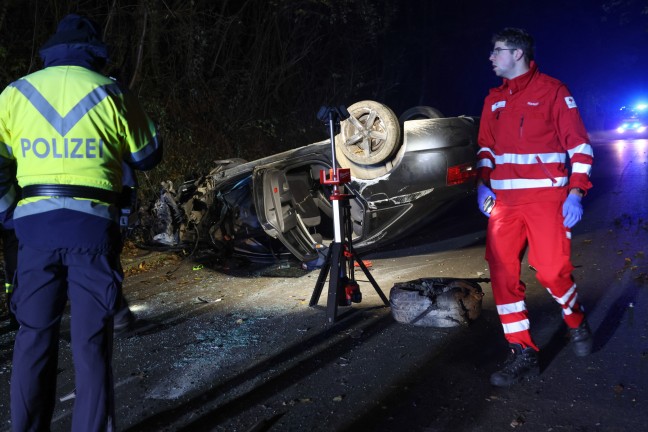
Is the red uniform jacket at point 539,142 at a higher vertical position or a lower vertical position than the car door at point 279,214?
higher

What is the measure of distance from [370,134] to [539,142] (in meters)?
2.44

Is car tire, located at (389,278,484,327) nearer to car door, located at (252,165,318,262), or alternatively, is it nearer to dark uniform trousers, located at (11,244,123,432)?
car door, located at (252,165,318,262)

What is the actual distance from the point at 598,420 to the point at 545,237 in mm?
1024

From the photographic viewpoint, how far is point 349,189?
19.7 feet

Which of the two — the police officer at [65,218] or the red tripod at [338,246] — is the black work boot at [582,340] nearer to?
the red tripod at [338,246]

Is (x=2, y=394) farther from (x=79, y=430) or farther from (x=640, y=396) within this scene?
(x=640, y=396)

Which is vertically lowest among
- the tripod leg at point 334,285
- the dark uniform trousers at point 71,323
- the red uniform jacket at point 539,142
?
the tripod leg at point 334,285

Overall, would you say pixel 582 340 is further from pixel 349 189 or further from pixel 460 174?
Answer: pixel 349 189

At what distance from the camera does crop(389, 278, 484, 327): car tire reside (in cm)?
423

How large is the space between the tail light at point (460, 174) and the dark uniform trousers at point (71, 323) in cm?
404

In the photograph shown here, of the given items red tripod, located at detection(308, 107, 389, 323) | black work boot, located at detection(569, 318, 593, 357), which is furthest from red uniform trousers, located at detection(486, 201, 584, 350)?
red tripod, located at detection(308, 107, 389, 323)

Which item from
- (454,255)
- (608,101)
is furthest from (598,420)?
(608,101)

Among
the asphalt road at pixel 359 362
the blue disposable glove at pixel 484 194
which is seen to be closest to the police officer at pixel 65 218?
the asphalt road at pixel 359 362

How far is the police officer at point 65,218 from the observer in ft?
8.09
